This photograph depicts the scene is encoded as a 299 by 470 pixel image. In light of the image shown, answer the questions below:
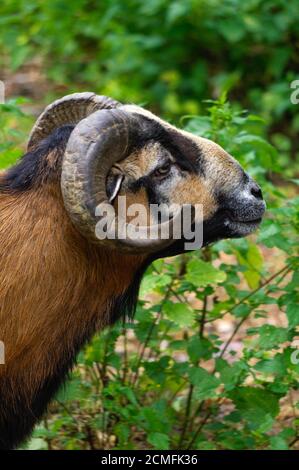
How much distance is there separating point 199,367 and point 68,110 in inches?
68.0

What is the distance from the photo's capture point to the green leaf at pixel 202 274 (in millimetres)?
5973

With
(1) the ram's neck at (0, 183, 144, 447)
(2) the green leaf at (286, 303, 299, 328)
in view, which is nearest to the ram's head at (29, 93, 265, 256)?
(1) the ram's neck at (0, 183, 144, 447)

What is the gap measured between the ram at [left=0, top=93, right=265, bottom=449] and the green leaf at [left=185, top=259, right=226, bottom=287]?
40 centimetres

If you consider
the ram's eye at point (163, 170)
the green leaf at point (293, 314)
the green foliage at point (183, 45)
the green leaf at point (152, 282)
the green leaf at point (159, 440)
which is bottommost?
the green leaf at point (159, 440)

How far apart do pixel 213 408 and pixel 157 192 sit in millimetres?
1756

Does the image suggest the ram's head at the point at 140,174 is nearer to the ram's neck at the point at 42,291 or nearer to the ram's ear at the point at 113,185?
the ram's ear at the point at 113,185

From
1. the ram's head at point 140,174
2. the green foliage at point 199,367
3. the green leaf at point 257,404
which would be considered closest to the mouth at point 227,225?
the ram's head at point 140,174

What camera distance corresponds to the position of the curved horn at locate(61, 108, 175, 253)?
4.89 metres

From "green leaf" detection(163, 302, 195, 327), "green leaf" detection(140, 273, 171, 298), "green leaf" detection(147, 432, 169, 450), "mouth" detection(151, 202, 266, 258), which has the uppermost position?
"mouth" detection(151, 202, 266, 258)

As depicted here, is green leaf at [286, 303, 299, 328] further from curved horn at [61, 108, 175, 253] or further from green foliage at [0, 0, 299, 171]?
green foliage at [0, 0, 299, 171]

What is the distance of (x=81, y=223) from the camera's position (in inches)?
196

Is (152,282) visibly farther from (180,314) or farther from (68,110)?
(68,110)

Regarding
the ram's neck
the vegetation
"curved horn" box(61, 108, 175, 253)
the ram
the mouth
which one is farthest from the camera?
the vegetation
